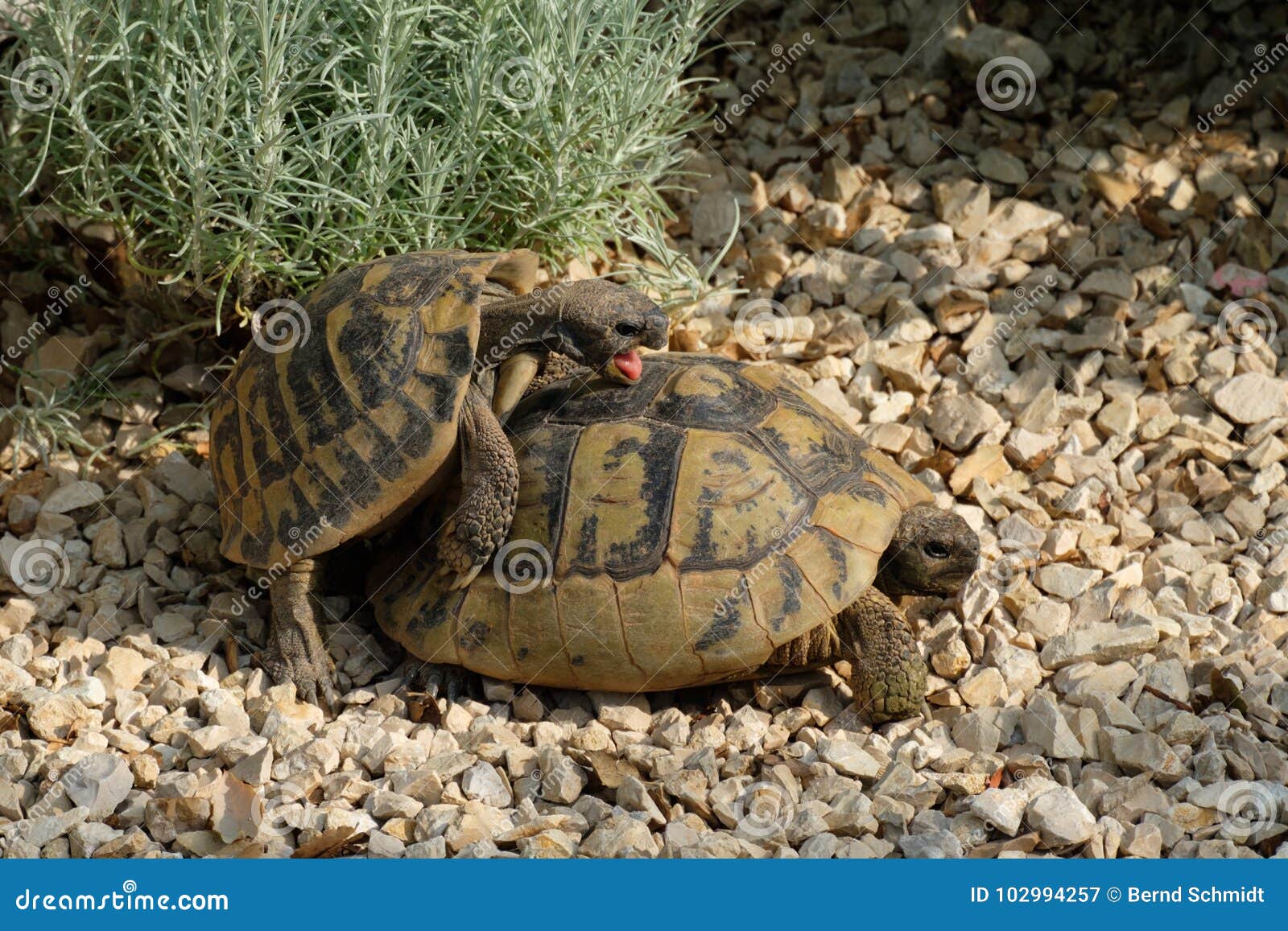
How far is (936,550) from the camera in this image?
4.29 meters

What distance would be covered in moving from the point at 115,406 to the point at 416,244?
139 cm

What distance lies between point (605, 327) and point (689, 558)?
769mm

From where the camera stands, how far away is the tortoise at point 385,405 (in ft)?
13.3

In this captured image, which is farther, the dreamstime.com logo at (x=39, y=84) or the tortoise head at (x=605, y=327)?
the dreamstime.com logo at (x=39, y=84)

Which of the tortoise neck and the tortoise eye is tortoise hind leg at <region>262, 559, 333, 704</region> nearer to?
the tortoise neck

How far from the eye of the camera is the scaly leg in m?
4.10

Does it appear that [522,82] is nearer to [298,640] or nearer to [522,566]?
[522,566]

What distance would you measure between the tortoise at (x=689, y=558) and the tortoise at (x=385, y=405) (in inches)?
6.0

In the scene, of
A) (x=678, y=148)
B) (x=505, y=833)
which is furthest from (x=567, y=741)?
(x=678, y=148)
